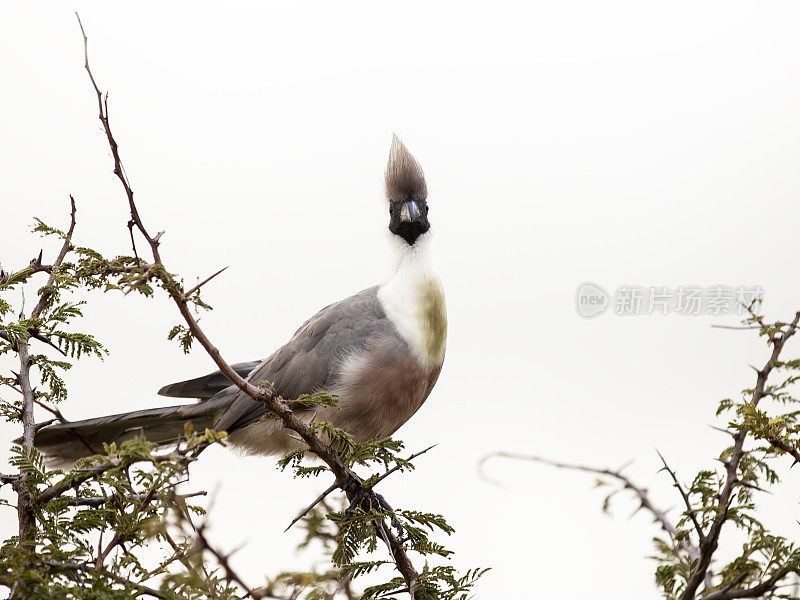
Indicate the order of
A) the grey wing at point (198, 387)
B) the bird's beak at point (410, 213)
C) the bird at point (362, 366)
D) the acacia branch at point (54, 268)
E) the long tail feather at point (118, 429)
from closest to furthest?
the acacia branch at point (54, 268), the long tail feather at point (118, 429), the bird at point (362, 366), the bird's beak at point (410, 213), the grey wing at point (198, 387)

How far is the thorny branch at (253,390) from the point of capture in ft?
5.00

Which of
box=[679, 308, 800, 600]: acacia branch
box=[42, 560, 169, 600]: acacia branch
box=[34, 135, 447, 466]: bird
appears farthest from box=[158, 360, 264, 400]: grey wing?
box=[679, 308, 800, 600]: acacia branch

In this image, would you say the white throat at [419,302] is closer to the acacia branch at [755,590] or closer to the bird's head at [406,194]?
the bird's head at [406,194]

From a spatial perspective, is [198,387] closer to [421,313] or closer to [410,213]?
[421,313]

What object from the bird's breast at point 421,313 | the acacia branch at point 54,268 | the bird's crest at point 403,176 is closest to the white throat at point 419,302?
the bird's breast at point 421,313

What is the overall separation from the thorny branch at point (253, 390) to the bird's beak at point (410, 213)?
1.24 metres

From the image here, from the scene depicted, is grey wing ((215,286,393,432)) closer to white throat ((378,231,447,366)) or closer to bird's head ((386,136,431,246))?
white throat ((378,231,447,366))

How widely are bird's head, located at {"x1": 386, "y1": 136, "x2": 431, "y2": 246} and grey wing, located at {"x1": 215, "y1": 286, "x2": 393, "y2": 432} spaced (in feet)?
1.03

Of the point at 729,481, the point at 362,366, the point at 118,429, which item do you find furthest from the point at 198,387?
the point at 729,481

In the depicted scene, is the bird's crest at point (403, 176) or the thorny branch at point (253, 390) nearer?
the thorny branch at point (253, 390)

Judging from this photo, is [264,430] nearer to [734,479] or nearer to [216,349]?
[216,349]

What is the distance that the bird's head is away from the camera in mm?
3213

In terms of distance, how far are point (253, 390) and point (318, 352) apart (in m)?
1.53

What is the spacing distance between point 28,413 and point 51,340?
193 mm
